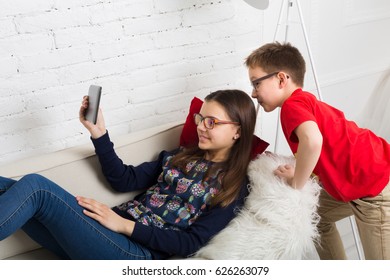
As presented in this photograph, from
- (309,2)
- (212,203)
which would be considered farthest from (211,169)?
(309,2)

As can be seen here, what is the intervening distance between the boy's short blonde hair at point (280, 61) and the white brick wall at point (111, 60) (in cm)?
53

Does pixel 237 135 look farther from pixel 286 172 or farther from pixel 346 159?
pixel 346 159

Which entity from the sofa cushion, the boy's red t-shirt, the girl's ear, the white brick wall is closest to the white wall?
the white brick wall

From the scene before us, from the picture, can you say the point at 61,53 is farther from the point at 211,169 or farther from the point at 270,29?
the point at 270,29

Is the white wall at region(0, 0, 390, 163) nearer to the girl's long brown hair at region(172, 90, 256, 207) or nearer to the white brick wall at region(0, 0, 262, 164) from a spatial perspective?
the white brick wall at region(0, 0, 262, 164)

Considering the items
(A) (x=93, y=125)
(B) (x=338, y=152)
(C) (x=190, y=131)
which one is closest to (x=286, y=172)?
(B) (x=338, y=152)

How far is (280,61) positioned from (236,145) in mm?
338

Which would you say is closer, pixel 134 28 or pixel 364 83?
pixel 134 28

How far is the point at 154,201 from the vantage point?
6.12 feet

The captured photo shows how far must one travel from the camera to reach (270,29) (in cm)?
250

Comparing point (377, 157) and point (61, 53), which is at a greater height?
point (61, 53)

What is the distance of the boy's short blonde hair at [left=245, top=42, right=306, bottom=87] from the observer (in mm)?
1803

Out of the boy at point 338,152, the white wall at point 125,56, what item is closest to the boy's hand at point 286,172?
the boy at point 338,152

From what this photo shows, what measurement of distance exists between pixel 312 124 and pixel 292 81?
0.88 feet
